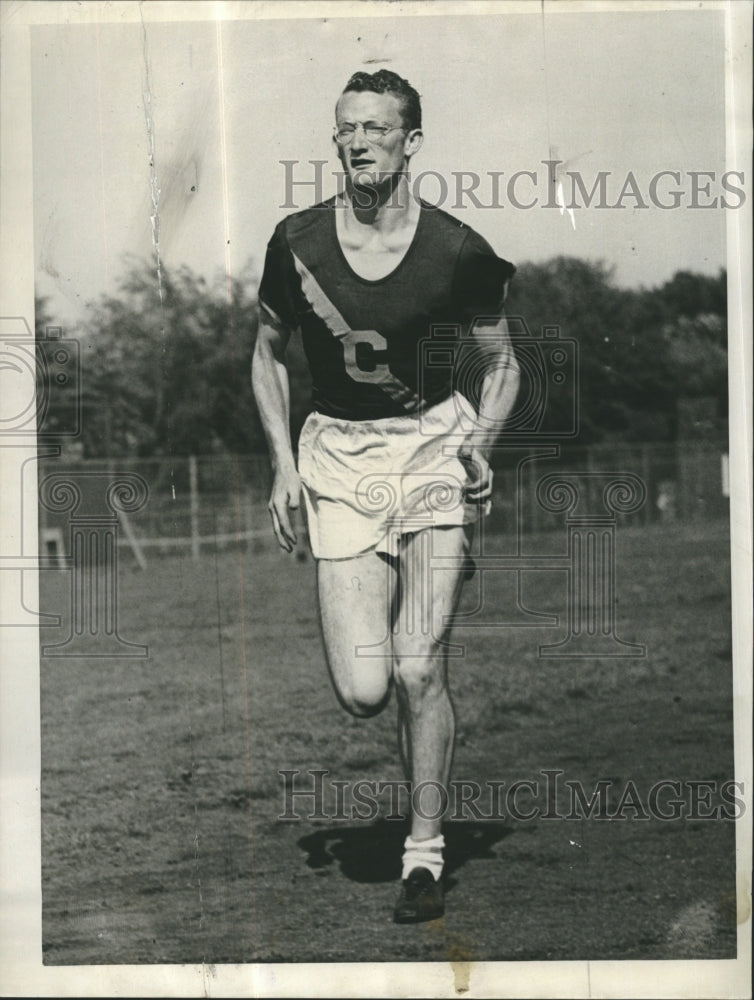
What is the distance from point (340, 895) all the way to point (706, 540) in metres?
1.61

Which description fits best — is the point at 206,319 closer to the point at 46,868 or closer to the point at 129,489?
the point at 129,489

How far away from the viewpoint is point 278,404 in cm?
424

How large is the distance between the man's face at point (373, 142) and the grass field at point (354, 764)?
1231 mm

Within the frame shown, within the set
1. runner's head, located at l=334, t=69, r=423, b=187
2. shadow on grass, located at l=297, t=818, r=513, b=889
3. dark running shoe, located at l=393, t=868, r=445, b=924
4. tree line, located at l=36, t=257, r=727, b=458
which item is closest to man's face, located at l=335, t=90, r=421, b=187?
runner's head, located at l=334, t=69, r=423, b=187

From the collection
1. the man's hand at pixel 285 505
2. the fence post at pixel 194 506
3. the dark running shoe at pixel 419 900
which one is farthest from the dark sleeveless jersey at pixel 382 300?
the dark running shoe at pixel 419 900

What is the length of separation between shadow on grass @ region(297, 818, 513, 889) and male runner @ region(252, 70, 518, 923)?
1.9 inches

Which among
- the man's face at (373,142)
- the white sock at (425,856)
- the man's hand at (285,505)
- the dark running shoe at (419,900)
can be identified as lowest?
the dark running shoe at (419,900)

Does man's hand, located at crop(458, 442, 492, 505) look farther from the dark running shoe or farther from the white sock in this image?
the dark running shoe

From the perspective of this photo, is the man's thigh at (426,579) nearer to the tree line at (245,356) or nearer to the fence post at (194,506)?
the tree line at (245,356)

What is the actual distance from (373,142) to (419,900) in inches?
93.5

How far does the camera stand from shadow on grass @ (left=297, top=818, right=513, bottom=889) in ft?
13.8

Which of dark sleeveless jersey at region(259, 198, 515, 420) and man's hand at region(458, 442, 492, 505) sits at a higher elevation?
dark sleeveless jersey at region(259, 198, 515, 420)

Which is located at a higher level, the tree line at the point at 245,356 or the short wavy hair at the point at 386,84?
the short wavy hair at the point at 386,84

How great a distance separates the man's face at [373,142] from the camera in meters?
4.16
